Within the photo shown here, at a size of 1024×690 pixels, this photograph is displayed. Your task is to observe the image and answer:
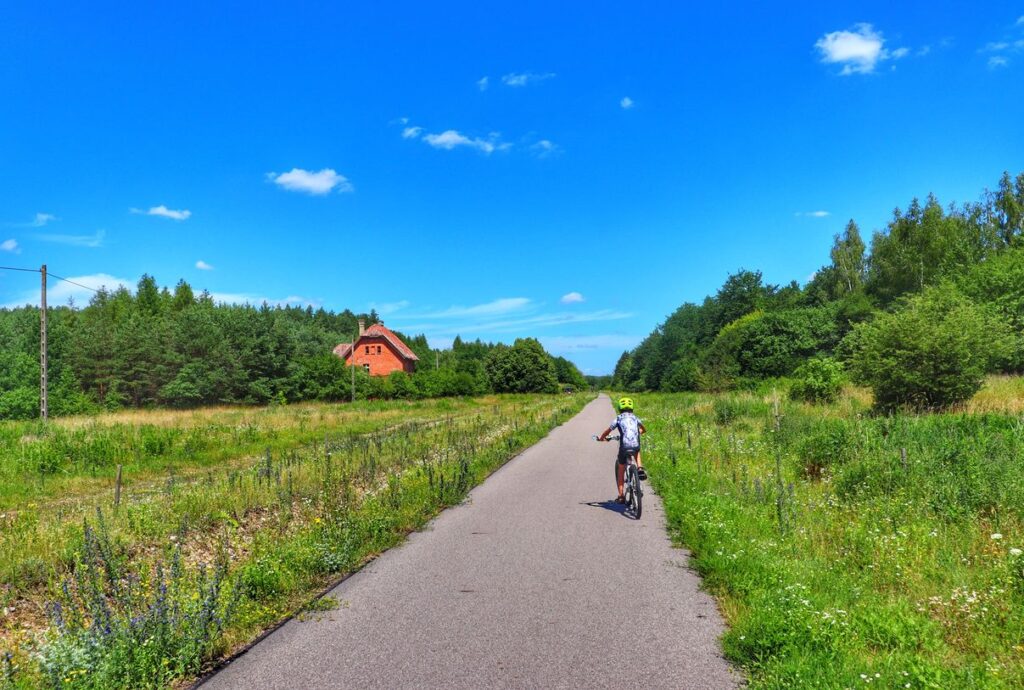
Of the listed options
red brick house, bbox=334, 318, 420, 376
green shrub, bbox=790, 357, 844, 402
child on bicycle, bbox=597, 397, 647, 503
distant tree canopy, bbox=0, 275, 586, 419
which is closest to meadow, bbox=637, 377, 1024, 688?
child on bicycle, bbox=597, 397, 647, 503

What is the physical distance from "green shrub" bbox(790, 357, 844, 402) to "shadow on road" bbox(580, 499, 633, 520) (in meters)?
20.8

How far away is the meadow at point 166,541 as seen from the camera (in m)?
4.04

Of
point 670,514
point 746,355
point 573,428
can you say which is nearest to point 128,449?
point 670,514

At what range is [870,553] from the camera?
6.34 m

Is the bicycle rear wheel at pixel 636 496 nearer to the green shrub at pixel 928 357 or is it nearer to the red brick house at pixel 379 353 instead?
the green shrub at pixel 928 357

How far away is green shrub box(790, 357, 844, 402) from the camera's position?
26734mm

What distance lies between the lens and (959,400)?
62.4 ft

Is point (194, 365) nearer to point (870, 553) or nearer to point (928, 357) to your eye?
point (928, 357)

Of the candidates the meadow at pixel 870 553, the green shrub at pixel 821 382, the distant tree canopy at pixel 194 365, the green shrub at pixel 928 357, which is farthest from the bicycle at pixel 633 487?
the distant tree canopy at pixel 194 365

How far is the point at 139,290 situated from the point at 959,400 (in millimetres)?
101305

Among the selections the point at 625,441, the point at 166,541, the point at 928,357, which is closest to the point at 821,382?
the point at 928,357

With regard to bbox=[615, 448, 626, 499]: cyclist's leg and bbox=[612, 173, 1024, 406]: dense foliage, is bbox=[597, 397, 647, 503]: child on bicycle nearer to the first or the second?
bbox=[615, 448, 626, 499]: cyclist's leg

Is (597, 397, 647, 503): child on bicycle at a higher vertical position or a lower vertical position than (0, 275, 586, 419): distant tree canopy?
lower

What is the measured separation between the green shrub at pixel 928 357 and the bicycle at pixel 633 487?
1467cm
